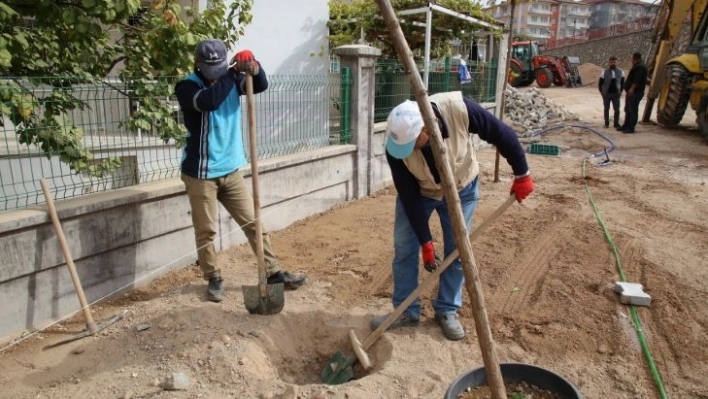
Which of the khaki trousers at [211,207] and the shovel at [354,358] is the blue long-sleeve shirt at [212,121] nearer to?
the khaki trousers at [211,207]

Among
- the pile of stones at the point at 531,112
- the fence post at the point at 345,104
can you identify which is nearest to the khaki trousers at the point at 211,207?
the fence post at the point at 345,104

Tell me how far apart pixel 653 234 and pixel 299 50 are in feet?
19.2

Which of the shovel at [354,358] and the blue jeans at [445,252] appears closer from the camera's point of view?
the shovel at [354,358]

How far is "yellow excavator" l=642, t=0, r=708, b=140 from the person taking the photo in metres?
11.0

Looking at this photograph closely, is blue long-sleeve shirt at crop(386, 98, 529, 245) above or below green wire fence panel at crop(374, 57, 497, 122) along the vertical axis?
below

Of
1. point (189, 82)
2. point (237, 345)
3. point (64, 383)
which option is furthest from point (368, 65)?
point (64, 383)

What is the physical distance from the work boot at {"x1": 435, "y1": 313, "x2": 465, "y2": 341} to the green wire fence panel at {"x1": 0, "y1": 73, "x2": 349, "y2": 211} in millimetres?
2576

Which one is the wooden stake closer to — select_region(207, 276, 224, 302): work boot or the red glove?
select_region(207, 276, 224, 302): work boot

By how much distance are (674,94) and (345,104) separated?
913cm

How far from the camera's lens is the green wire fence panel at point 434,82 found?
7.30m

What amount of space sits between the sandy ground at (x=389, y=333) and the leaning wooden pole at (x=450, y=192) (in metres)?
0.85

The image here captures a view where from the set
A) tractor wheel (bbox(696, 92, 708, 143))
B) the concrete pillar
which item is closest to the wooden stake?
the concrete pillar

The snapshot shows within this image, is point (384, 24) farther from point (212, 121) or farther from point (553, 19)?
point (553, 19)

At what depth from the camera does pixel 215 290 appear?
12.3ft
